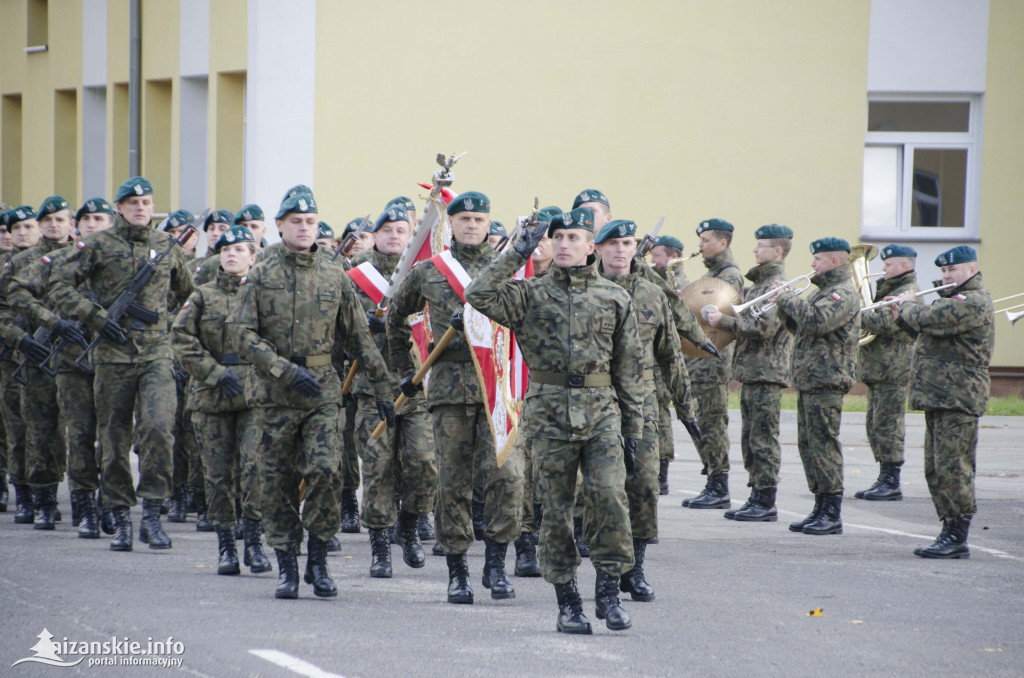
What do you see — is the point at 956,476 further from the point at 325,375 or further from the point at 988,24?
→ the point at 988,24

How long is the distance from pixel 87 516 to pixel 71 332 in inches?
52.6

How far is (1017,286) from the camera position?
20.5 meters

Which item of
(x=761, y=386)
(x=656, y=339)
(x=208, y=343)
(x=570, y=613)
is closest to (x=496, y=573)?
(x=570, y=613)

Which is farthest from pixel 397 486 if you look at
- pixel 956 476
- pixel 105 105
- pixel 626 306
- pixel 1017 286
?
pixel 105 105

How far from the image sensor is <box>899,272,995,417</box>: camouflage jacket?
9047mm

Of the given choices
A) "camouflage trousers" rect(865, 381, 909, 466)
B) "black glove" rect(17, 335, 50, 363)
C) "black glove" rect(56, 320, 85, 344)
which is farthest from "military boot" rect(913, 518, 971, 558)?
"black glove" rect(17, 335, 50, 363)

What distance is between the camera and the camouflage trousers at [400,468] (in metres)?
8.30

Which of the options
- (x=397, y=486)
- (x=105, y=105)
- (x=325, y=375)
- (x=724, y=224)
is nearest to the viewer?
(x=325, y=375)

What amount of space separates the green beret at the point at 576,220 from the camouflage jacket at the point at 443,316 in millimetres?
892

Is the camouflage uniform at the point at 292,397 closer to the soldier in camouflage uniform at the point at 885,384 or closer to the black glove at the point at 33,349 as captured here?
the black glove at the point at 33,349

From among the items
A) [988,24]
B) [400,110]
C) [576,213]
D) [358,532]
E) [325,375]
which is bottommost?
[358,532]

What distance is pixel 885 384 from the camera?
41.3 ft

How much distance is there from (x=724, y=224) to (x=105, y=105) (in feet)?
60.0

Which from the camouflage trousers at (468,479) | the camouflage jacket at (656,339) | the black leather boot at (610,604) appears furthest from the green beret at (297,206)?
the black leather boot at (610,604)
